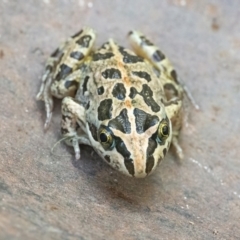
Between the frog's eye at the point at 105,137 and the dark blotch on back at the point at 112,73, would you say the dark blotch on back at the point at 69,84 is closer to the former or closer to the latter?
the dark blotch on back at the point at 112,73

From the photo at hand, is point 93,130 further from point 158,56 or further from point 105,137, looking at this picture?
point 158,56

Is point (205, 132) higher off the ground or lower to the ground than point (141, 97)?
lower

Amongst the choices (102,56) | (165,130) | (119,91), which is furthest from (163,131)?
(102,56)

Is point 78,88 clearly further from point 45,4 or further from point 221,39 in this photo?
point 221,39

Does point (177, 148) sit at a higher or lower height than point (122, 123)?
lower

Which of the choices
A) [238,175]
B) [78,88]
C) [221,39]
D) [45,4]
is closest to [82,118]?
[78,88]

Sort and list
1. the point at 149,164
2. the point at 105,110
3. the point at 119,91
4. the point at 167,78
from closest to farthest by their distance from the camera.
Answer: the point at 149,164 → the point at 105,110 → the point at 119,91 → the point at 167,78

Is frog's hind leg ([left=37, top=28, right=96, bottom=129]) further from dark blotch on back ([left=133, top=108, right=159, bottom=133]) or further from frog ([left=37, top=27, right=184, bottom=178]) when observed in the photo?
dark blotch on back ([left=133, top=108, right=159, bottom=133])
